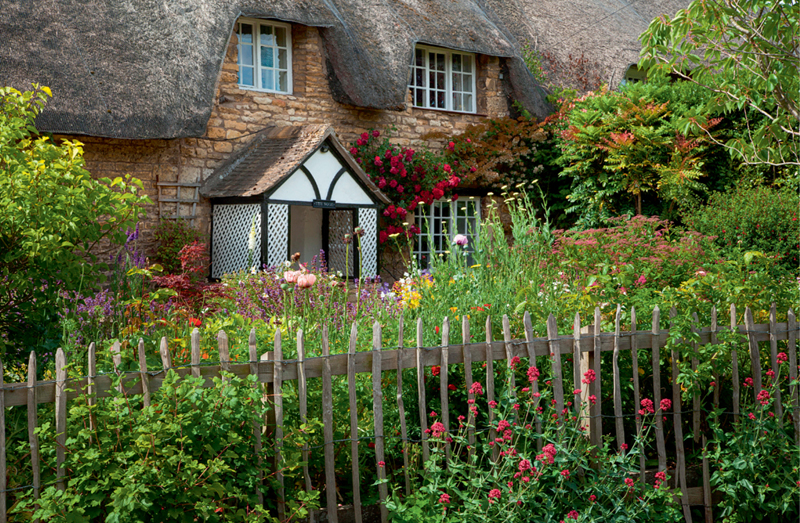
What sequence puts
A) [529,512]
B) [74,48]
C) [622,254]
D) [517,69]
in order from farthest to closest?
1. [517,69]
2. [74,48]
3. [622,254]
4. [529,512]

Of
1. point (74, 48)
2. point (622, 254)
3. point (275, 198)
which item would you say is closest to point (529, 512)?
point (622, 254)

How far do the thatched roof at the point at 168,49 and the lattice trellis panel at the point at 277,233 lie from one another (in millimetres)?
1315

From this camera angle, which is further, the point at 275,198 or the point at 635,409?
the point at 275,198

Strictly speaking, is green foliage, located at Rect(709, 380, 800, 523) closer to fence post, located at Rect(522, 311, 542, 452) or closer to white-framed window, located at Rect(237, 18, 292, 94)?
fence post, located at Rect(522, 311, 542, 452)

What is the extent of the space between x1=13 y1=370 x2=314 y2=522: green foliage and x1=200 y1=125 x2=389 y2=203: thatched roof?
6367 mm

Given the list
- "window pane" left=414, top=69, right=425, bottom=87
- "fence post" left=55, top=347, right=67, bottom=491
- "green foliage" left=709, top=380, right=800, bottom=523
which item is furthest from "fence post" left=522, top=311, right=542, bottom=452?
"window pane" left=414, top=69, right=425, bottom=87

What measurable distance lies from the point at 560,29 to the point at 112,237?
1127cm

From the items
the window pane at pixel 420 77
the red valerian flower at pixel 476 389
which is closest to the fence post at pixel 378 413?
the red valerian flower at pixel 476 389

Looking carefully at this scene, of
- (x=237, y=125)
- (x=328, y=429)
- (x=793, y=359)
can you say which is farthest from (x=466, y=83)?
(x=328, y=429)

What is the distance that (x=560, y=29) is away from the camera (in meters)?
13.2

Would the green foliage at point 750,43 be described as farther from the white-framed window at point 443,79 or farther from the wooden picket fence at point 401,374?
the white-framed window at point 443,79

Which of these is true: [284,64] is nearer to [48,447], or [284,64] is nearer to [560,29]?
[560,29]

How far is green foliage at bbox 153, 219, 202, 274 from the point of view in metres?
8.72

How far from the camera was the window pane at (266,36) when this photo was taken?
990 cm
